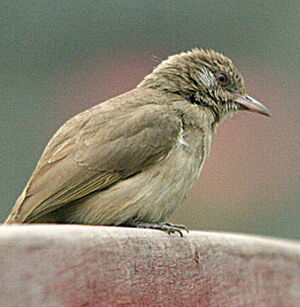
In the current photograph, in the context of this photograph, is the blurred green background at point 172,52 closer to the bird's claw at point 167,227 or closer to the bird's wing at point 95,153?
the bird's wing at point 95,153

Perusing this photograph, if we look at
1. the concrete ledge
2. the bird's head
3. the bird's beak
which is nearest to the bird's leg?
the concrete ledge

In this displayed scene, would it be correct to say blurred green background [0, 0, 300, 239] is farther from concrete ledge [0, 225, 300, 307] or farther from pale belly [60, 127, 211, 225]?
concrete ledge [0, 225, 300, 307]

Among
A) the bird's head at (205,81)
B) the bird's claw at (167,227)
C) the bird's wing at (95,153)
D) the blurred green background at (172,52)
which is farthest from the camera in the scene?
the blurred green background at (172,52)

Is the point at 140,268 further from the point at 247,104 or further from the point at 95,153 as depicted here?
the point at 247,104

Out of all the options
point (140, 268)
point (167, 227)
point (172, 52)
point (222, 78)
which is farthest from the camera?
point (172, 52)

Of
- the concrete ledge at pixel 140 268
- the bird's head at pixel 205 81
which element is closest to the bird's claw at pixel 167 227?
the concrete ledge at pixel 140 268

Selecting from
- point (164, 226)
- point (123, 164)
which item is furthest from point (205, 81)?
point (164, 226)

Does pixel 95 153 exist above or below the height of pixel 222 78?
below
